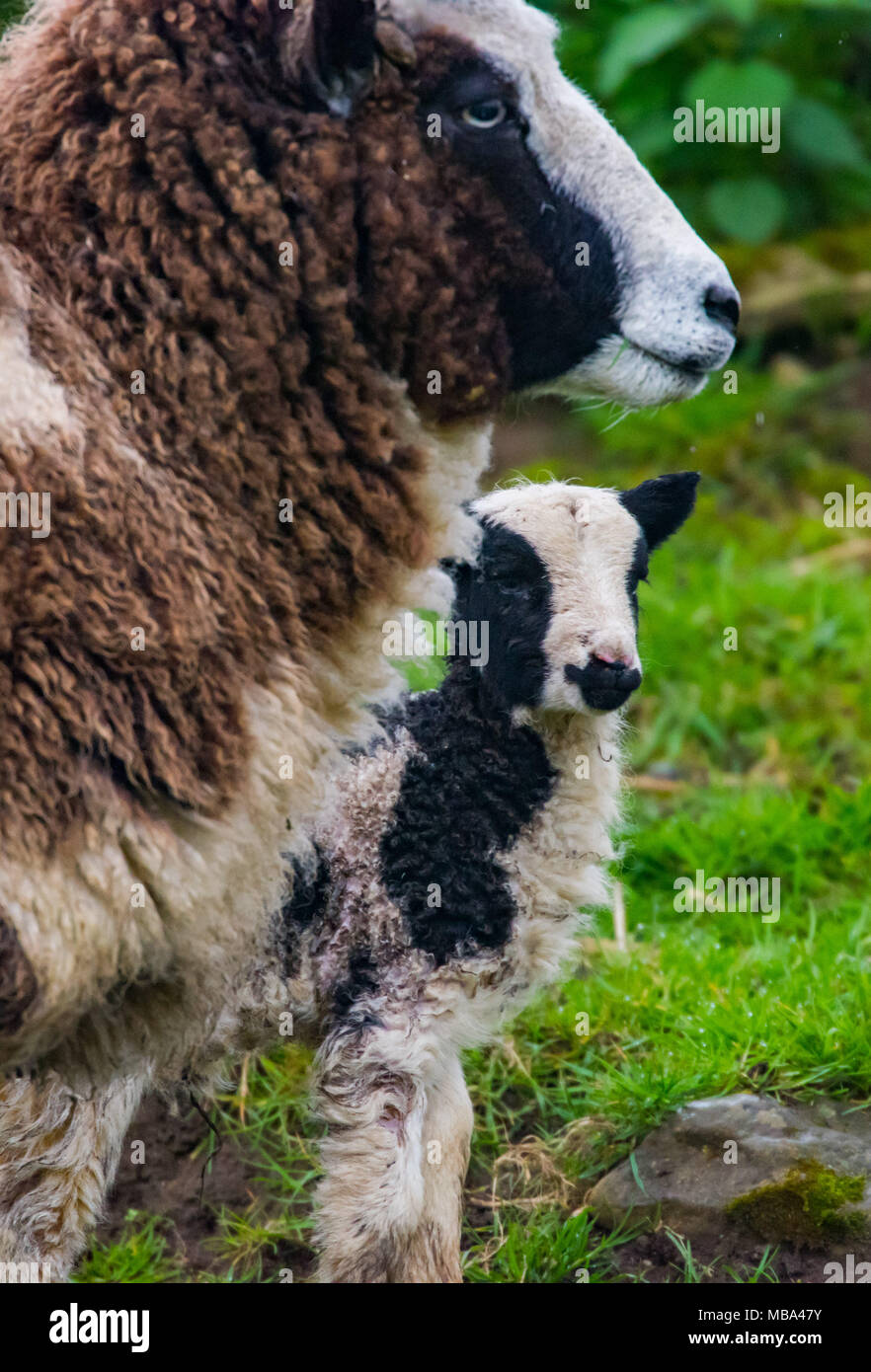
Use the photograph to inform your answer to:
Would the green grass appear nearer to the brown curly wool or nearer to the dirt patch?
the dirt patch

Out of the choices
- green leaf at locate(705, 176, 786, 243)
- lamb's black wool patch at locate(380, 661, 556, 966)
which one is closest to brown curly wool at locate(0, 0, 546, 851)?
lamb's black wool patch at locate(380, 661, 556, 966)

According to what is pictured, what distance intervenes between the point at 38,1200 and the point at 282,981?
2.19ft

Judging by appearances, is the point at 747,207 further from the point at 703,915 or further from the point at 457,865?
the point at 457,865


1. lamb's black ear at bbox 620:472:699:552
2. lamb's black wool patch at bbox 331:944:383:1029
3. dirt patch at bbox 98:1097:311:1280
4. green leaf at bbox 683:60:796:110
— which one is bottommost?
dirt patch at bbox 98:1097:311:1280

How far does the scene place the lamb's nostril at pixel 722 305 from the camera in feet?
7.79

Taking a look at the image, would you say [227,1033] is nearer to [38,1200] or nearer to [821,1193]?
[38,1200]

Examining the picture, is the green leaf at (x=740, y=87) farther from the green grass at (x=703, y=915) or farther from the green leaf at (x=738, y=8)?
the green grass at (x=703, y=915)

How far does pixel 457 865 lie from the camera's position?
307cm

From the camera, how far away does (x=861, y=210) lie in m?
8.15

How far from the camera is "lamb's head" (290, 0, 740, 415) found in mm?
2242

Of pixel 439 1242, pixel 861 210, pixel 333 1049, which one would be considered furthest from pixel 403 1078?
pixel 861 210

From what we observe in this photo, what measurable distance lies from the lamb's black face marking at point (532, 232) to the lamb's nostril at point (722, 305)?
145 millimetres

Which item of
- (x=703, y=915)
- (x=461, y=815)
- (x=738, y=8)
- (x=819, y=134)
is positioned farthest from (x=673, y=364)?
(x=819, y=134)
